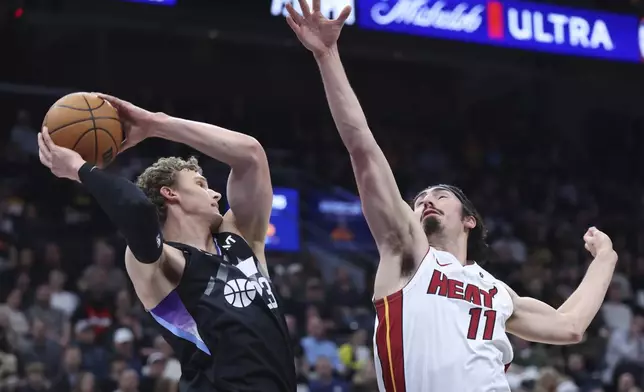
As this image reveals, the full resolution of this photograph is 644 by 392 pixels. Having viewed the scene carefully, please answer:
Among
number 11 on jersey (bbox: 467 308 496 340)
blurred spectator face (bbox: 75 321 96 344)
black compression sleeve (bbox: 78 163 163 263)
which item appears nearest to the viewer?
black compression sleeve (bbox: 78 163 163 263)

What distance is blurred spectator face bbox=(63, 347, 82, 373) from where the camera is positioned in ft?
28.7

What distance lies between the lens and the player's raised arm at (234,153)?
12.1 ft

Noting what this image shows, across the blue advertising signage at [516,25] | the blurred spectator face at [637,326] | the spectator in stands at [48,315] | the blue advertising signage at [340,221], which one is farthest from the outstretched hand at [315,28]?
the blue advertising signage at [340,221]

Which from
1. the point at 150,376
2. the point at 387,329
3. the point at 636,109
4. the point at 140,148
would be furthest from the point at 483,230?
the point at 636,109

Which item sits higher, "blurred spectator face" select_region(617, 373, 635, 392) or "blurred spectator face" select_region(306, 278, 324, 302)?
"blurred spectator face" select_region(306, 278, 324, 302)

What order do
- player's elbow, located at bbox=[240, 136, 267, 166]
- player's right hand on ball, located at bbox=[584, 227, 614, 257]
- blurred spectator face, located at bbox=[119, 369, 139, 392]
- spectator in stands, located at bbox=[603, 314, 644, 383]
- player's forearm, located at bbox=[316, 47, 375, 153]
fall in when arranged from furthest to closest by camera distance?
spectator in stands, located at bbox=[603, 314, 644, 383] → blurred spectator face, located at bbox=[119, 369, 139, 392] → player's right hand on ball, located at bbox=[584, 227, 614, 257] → player's elbow, located at bbox=[240, 136, 267, 166] → player's forearm, located at bbox=[316, 47, 375, 153]

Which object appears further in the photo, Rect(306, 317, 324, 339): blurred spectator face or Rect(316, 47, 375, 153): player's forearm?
Rect(306, 317, 324, 339): blurred spectator face

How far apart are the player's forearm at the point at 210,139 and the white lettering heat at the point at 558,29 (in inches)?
351

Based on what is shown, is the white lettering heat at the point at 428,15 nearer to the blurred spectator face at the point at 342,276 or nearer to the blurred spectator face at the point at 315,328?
the blurred spectator face at the point at 342,276

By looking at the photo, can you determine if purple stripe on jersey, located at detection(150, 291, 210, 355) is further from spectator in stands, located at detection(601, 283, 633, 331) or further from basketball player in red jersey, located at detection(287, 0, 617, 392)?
spectator in stands, located at detection(601, 283, 633, 331)

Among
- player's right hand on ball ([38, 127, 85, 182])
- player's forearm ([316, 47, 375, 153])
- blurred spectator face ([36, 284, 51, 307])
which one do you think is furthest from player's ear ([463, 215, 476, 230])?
blurred spectator face ([36, 284, 51, 307])

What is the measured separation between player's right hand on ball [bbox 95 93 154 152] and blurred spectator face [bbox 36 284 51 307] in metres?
6.42

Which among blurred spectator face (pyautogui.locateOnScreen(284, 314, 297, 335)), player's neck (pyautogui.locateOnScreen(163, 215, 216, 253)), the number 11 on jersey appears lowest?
blurred spectator face (pyautogui.locateOnScreen(284, 314, 297, 335))

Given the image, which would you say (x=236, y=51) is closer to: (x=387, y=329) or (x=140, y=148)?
(x=140, y=148)
